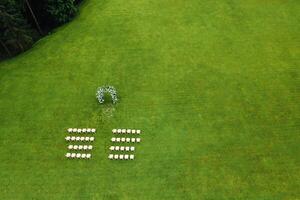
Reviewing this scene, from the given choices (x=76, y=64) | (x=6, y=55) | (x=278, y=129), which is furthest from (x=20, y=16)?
(x=278, y=129)

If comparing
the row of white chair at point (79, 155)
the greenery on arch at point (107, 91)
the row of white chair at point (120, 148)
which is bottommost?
the row of white chair at point (120, 148)

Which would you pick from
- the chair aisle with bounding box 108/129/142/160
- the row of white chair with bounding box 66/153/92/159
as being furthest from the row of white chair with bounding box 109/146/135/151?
the row of white chair with bounding box 66/153/92/159

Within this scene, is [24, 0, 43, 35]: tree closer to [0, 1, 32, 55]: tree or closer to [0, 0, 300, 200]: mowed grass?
[0, 1, 32, 55]: tree

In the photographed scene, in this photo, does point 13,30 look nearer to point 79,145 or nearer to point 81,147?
point 79,145

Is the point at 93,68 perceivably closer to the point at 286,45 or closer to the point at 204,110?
the point at 204,110

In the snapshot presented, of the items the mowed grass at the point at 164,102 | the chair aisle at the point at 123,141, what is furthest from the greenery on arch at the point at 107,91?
the chair aisle at the point at 123,141

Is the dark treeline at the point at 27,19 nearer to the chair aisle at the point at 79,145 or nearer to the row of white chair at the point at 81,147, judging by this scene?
the chair aisle at the point at 79,145
